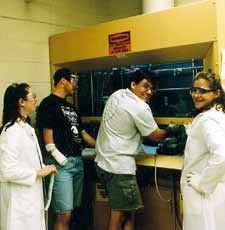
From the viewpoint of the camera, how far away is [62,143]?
283cm

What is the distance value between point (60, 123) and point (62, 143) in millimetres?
155

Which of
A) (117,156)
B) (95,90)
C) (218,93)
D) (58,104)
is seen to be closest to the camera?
(218,93)

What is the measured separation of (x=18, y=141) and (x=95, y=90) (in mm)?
1407

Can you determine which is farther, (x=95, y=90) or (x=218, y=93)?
(x=95, y=90)

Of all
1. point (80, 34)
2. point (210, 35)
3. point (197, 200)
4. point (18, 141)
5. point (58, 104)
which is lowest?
point (197, 200)

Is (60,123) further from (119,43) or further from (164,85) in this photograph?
(164,85)

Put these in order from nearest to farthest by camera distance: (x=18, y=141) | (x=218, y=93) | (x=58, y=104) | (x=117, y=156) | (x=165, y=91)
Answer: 1. (x=218, y=93)
2. (x=18, y=141)
3. (x=117, y=156)
4. (x=58, y=104)
5. (x=165, y=91)

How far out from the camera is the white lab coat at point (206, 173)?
1.95 meters

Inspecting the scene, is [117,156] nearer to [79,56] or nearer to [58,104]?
[58,104]

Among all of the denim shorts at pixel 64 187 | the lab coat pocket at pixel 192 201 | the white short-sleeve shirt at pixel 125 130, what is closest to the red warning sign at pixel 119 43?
the white short-sleeve shirt at pixel 125 130

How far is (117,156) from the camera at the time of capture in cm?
266

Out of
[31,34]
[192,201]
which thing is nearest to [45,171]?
[192,201]

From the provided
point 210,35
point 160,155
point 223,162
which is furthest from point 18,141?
point 210,35

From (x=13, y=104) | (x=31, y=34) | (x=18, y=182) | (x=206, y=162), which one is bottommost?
(x=18, y=182)
